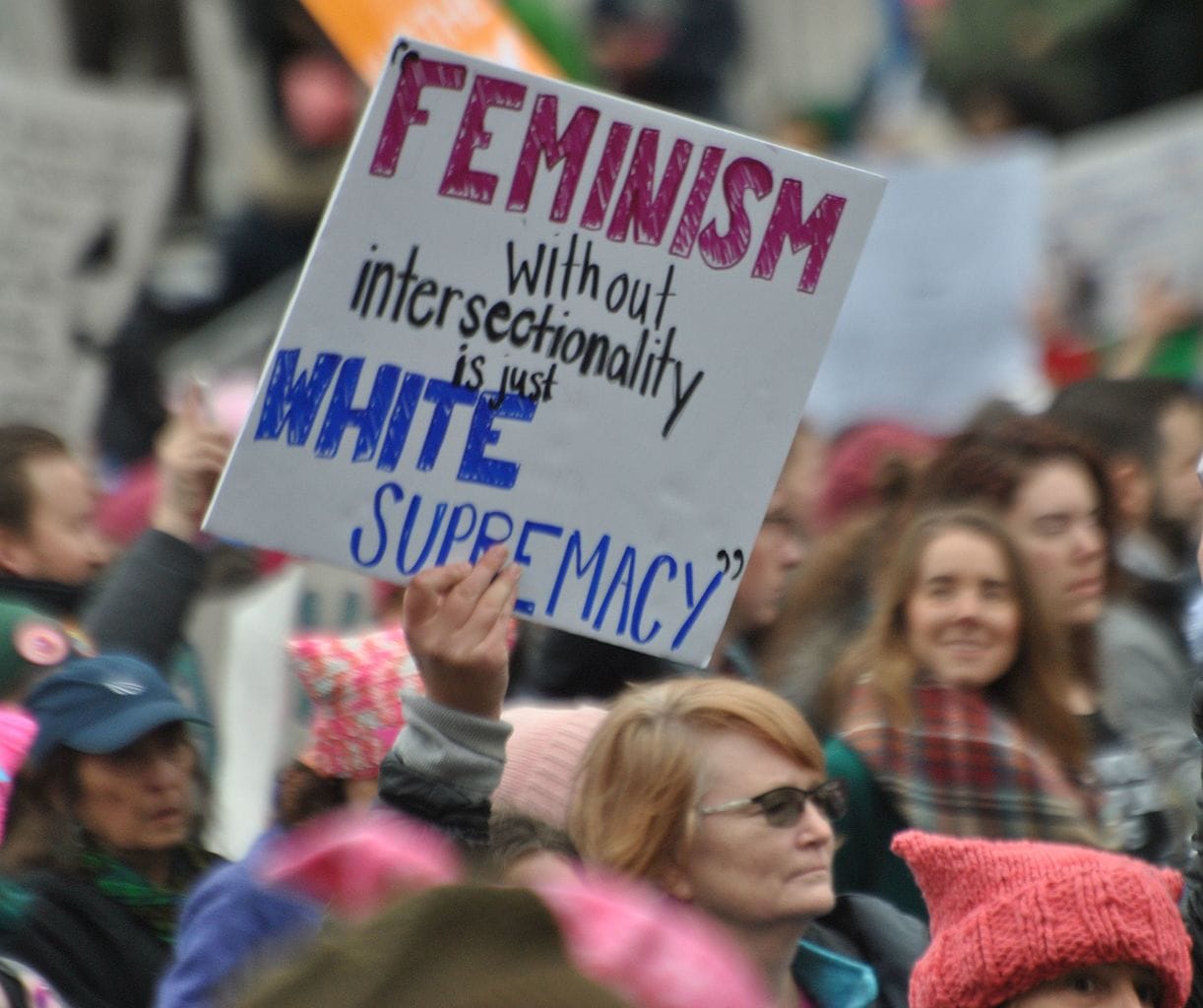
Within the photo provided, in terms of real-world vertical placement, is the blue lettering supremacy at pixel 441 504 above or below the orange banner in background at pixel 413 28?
below

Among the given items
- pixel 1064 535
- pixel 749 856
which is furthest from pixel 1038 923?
pixel 1064 535

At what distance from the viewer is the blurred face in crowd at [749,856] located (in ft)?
11.8

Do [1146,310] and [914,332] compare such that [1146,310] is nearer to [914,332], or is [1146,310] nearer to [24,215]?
[914,332]

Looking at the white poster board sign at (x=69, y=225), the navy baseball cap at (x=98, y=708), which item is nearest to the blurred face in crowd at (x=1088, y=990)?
the navy baseball cap at (x=98, y=708)

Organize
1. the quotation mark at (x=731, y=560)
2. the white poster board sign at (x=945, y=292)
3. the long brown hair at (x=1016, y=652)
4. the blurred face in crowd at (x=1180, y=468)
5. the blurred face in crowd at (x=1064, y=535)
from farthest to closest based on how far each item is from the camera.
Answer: the white poster board sign at (x=945, y=292), the blurred face in crowd at (x=1180, y=468), the blurred face in crowd at (x=1064, y=535), the long brown hair at (x=1016, y=652), the quotation mark at (x=731, y=560)

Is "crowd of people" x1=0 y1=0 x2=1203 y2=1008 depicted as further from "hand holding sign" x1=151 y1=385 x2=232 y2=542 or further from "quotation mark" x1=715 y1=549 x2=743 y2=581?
"quotation mark" x1=715 y1=549 x2=743 y2=581

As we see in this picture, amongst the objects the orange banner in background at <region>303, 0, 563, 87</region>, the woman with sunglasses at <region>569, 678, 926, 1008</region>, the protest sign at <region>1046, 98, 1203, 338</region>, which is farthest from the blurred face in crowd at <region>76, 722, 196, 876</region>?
the protest sign at <region>1046, 98, 1203, 338</region>

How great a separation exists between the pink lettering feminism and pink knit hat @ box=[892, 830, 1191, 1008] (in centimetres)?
89

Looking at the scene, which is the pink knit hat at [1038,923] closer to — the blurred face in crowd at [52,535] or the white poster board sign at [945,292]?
the blurred face in crowd at [52,535]

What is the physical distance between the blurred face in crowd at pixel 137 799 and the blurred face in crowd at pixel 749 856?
0.86m

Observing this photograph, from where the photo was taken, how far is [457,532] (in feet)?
11.2

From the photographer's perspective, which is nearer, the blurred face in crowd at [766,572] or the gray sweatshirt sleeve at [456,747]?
the gray sweatshirt sleeve at [456,747]

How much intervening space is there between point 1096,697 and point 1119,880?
1.56 metres

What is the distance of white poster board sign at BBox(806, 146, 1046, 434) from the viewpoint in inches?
314
